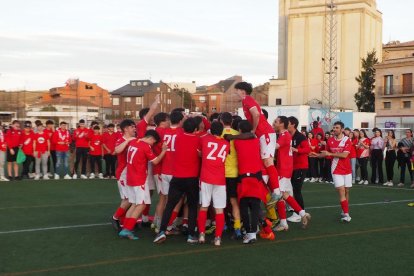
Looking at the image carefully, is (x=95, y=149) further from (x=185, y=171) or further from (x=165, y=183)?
(x=185, y=171)

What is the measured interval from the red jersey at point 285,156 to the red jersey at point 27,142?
1098 centimetres

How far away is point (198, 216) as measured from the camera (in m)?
8.07

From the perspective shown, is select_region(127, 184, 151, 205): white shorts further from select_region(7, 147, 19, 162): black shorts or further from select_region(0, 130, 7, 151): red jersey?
select_region(7, 147, 19, 162): black shorts

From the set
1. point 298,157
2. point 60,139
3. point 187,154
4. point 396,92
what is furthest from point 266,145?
point 396,92

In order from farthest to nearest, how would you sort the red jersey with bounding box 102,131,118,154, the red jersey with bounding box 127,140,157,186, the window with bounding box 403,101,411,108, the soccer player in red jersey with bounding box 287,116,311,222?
the window with bounding box 403,101,411,108
the red jersey with bounding box 102,131,118,154
the soccer player in red jersey with bounding box 287,116,311,222
the red jersey with bounding box 127,140,157,186

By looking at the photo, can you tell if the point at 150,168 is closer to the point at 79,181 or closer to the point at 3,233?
the point at 3,233

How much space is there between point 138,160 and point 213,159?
4.12ft

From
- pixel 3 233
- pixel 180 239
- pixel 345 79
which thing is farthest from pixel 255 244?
pixel 345 79

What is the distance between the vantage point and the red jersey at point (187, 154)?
25.8 ft

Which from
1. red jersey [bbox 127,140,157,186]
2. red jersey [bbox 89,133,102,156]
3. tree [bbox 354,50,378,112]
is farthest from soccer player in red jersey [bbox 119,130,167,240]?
tree [bbox 354,50,378,112]

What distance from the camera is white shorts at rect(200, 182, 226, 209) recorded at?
7793 mm

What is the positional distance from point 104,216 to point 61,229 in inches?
58.5

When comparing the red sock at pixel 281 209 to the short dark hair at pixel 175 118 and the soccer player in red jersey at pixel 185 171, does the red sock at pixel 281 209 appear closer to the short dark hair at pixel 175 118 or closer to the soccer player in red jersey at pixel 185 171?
the soccer player in red jersey at pixel 185 171

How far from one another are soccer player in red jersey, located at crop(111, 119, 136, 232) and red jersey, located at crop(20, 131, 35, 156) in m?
9.72
